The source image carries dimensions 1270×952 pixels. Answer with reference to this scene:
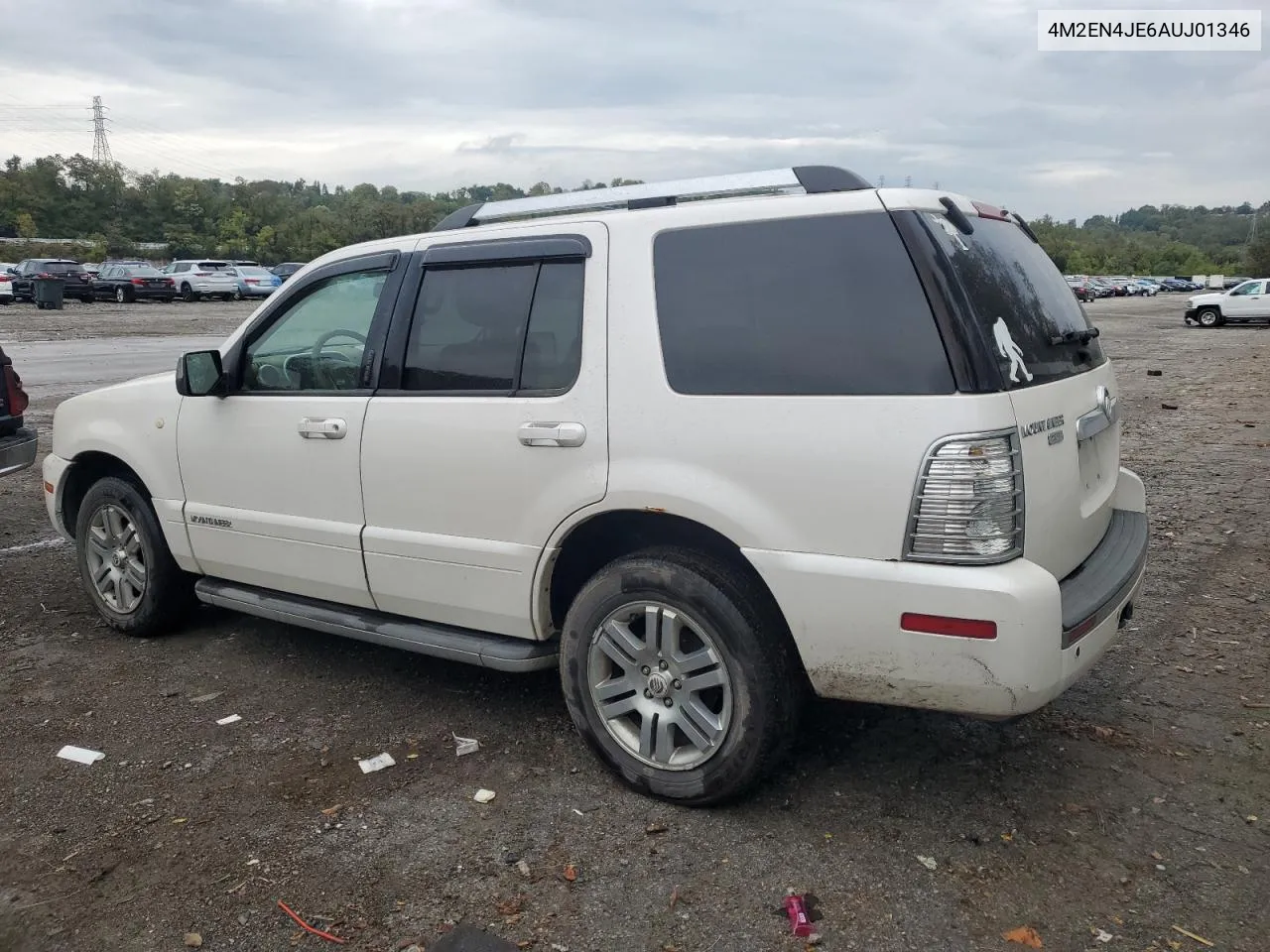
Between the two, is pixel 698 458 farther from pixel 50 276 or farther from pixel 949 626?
pixel 50 276

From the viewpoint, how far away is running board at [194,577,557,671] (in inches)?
147

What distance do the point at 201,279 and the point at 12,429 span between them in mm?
37172

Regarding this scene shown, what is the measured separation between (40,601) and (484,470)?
11.0 ft

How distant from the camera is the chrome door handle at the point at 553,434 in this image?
3.43 meters

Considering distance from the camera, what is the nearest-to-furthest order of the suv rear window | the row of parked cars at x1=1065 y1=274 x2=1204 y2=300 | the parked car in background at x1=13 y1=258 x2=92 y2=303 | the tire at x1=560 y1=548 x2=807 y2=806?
the suv rear window < the tire at x1=560 y1=548 x2=807 y2=806 < the parked car in background at x1=13 y1=258 x2=92 y2=303 < the row of parked cars at x1=1065 y1=274 x2=1204 y2=300

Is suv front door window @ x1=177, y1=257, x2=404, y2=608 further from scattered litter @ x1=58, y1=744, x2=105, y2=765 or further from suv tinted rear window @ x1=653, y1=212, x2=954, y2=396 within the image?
suv tinted rear window @ x1=653, y1=212, x2=954, y2=396

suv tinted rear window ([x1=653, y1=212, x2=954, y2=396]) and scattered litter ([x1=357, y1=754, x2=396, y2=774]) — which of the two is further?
scattered litter ([x1=357, y1=754, x2=396, y2=774])

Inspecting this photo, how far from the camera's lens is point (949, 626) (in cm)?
284

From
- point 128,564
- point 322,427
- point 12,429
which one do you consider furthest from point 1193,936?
point 12,429

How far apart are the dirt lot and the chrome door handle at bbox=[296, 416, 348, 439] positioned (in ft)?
3.67

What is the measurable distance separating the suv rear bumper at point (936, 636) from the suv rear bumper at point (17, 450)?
5.41 metres

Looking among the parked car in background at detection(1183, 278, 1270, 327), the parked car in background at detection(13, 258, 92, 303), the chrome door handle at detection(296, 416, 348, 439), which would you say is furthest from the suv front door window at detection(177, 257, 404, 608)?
the parked car in background at detection(1183, 278, 1270, 327)

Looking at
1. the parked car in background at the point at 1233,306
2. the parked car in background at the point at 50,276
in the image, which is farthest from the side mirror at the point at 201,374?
the parked car in background at the point at 1233,306

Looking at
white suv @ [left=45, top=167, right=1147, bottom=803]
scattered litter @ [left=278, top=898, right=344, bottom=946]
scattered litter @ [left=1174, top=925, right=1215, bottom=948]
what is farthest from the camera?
white suv @ [left=45, top=167, right=1147, bottom=803]
